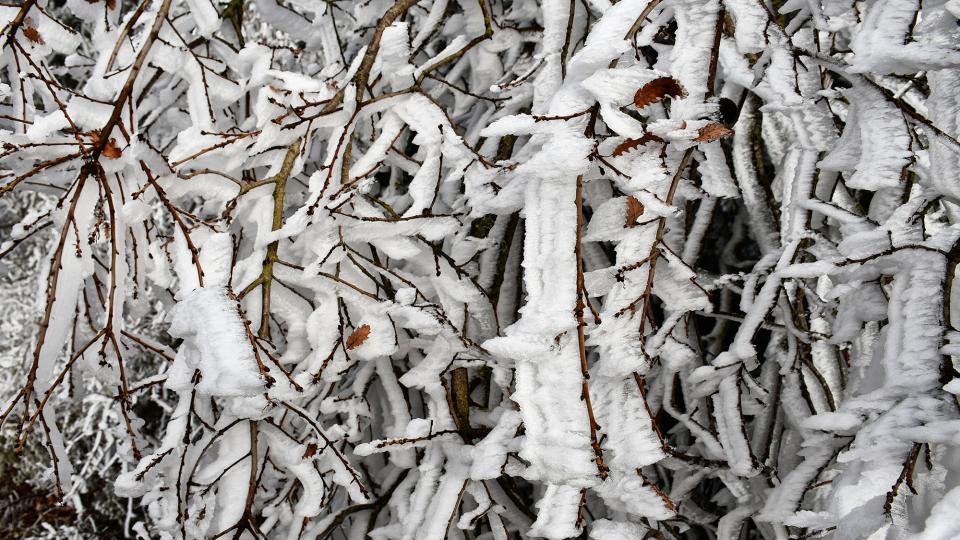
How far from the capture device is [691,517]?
55.1 inches

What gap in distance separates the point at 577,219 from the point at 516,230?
66 centimetres

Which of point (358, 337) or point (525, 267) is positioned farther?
point (358, 337)

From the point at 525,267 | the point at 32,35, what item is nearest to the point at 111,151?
the point at 32,35

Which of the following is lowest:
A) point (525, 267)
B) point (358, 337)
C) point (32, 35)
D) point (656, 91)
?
point (358, 337)

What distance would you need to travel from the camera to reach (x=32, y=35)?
122 centimetres

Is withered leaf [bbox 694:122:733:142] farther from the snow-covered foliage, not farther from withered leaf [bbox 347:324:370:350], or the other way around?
withered leaf [bbox 347:324:370:350]

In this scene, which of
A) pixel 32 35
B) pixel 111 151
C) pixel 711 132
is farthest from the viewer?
pixel 32 35

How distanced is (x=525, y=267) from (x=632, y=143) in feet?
0.60

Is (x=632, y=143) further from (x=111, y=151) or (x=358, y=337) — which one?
(x=111, y=151)

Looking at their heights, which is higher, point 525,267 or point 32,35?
point 32,35

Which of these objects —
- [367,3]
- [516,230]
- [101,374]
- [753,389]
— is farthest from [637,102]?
[367,3]

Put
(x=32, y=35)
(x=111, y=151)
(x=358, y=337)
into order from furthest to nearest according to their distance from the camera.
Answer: (x=32, y=35) → (x=358, y=337) → (x=111, y=151)

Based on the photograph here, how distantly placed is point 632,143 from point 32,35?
110 centimetres

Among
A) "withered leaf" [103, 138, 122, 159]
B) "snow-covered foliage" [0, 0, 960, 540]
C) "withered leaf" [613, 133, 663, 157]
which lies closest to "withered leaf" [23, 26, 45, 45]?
"snow-covered foliage" [0, 0, 960, 540]
